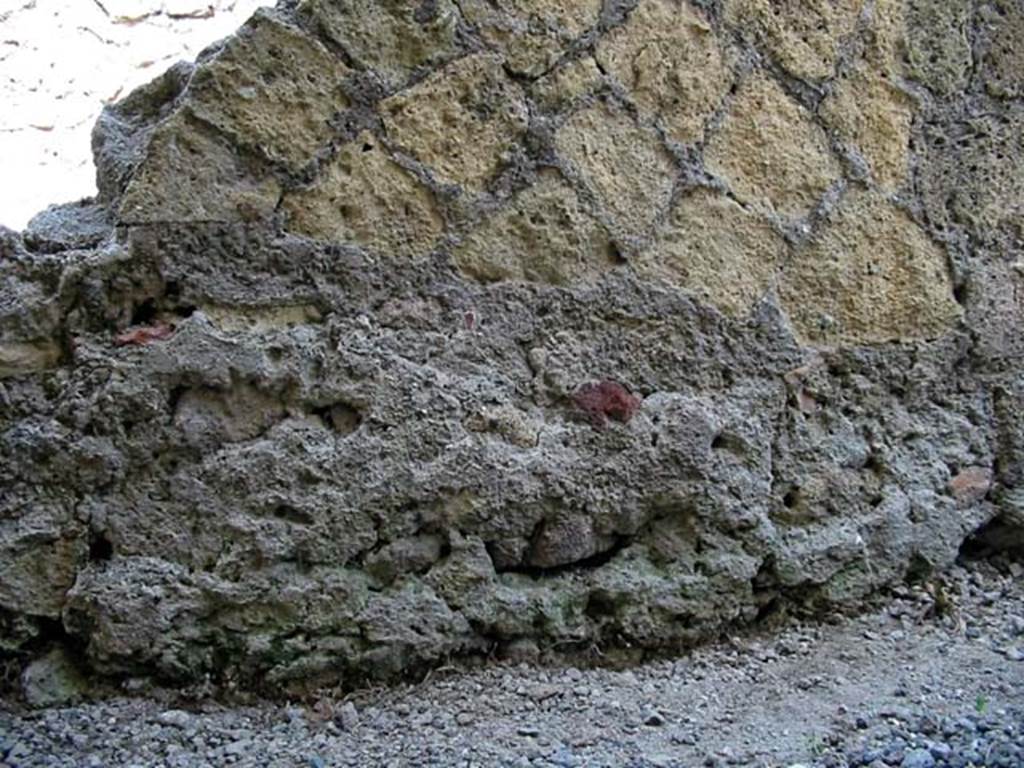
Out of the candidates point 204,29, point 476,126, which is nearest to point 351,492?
point 476,126

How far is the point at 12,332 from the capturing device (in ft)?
5.26

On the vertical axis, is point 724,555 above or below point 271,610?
above

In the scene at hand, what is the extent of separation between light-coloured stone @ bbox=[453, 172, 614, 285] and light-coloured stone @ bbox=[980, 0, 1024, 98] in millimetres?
780

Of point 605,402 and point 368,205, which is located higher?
point 368,205

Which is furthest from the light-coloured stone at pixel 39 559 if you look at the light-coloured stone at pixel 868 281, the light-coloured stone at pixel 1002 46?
the light-coloured stone at pixel 1002 46

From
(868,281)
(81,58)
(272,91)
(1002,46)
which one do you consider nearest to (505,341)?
(272,91)

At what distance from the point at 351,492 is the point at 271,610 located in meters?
0.20

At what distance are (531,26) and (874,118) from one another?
24.0 inches

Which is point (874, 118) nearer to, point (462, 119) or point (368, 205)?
point (462, 119)

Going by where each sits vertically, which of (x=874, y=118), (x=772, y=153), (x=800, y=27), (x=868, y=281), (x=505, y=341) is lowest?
(x=505, y=341)

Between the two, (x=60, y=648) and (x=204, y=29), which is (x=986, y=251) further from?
(x=204, y=29)

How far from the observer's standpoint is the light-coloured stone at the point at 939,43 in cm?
201

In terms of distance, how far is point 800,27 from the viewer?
6.35ft

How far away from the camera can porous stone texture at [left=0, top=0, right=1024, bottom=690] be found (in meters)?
1.63
